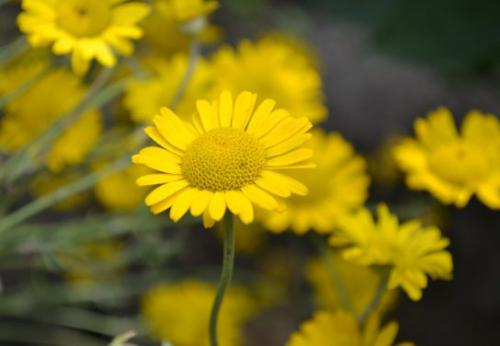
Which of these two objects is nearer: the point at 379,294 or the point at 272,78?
the point at 379,294

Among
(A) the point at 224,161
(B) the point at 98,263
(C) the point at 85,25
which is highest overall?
(B) the point at 98,263

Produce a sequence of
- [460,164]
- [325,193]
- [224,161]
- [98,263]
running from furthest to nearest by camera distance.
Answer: [98,263] → [325,193] → [460,164] → [224,161]

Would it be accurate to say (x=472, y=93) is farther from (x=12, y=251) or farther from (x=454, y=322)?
(x=12, y=251)

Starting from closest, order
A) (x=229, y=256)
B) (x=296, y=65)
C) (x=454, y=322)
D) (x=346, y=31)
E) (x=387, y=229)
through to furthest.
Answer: (x=229, y=256)
(x=387, y=229)
(x=296, y=65)
(x=454, y=322)
(x=346, y=31)

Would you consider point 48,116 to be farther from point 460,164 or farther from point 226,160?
point 460,164

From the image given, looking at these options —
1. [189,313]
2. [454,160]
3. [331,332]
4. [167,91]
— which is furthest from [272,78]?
[331,332]

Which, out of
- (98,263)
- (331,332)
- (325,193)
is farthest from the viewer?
(98,263)

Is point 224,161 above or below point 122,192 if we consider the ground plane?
below

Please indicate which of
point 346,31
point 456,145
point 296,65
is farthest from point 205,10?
point 346,31
